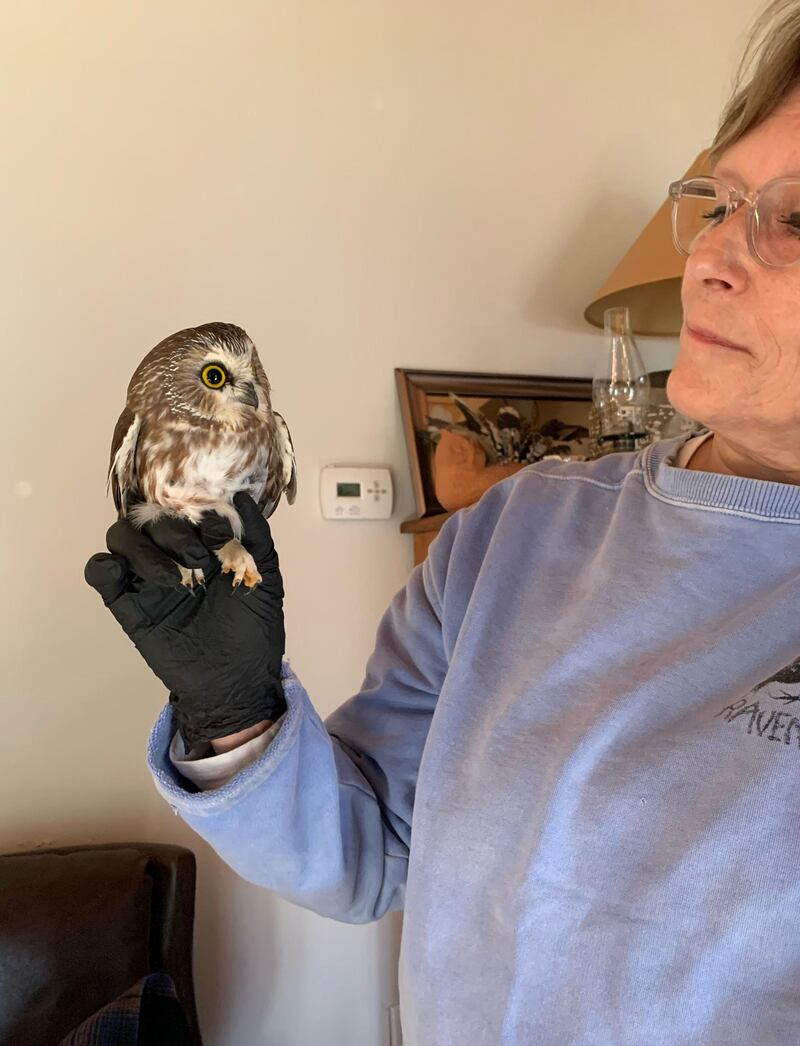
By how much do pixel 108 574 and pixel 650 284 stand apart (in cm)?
138

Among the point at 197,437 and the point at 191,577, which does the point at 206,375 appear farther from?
the point at 191,577

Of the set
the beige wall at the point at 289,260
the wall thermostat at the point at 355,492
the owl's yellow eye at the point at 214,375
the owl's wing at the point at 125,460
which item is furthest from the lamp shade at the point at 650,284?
the owl's wing at the point at 125,460

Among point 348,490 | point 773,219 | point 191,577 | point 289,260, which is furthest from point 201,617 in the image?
point 289,260

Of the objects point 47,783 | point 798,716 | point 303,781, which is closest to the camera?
point 798,716

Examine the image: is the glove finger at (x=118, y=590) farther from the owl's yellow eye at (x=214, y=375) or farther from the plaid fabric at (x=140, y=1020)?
the plaid fabric at (x=140, y=1020)

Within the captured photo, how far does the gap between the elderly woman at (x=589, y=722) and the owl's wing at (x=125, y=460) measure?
9cm

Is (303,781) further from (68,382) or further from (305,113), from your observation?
(305,113)

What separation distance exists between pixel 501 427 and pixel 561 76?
861mm

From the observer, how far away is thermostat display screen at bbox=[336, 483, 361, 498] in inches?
60.0

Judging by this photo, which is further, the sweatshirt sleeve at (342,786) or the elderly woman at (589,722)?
the sweatshirt sleeve at (342,786)

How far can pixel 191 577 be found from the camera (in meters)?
0.72

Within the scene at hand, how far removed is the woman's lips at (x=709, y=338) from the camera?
63 cm

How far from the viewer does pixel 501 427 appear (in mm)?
1595

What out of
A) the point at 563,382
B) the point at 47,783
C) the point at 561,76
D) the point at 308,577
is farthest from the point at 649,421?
the point at 47,783
